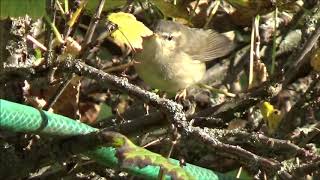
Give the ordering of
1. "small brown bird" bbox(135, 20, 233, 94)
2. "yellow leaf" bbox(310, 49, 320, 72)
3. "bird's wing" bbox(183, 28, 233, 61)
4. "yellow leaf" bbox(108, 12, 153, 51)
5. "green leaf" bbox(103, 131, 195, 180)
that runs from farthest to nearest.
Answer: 1. "bird's wing" bbox(183, 28, 233, 61)
2. "small brown bird" bbox(135, 20, 233, 94)
3. "yellow leaf" bbox(310, 49, 320, 72)
4. "yellow leaf" bbox(108, 12, 153, 51)
5. "green leaf" bbox(103, 131, 195, 180)

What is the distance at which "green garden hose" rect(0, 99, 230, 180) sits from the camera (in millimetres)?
1959

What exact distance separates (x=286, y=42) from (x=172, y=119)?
237 centimetres

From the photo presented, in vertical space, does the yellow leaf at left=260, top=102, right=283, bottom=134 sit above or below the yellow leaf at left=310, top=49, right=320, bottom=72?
below

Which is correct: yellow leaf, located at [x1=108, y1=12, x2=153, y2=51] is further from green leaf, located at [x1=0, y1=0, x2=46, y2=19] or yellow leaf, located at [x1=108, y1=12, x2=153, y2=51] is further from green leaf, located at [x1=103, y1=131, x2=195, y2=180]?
green leaf, located at [x1=103, y1=131, x2=195, y2=180]

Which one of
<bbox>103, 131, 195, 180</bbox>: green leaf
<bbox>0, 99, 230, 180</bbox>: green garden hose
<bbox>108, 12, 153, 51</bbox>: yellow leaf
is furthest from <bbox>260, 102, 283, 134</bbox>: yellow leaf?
<bbox>103, 131, 195, 180</bbox>: green leaf

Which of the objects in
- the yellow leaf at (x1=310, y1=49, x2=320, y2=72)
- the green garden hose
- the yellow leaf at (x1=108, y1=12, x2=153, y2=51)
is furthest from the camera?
the yellow leaf at (x1=310, y1=49, x2=320, y2=72)

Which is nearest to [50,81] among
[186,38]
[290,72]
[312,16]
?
[290,72]

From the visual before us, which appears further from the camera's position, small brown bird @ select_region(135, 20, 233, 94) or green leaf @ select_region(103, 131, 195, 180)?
small brown bird @ select_region(135, 20, 233, 94)

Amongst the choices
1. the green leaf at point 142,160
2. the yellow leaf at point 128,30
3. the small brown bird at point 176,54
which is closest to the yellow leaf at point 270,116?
the yellow leaf at point 128,30

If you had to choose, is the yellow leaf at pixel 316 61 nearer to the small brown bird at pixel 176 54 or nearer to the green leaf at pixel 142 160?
the small brown bird at pixel 176 54

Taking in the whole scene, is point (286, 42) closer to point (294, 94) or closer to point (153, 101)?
point (294, 94)

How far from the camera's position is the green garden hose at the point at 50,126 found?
1.96 meters

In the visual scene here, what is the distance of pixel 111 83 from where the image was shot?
6.71ft

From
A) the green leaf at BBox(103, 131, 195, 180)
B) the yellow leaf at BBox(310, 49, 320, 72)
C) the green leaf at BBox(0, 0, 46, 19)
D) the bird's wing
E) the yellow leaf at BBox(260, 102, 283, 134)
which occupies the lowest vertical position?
the bird's wing
